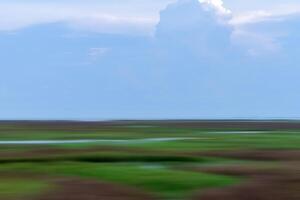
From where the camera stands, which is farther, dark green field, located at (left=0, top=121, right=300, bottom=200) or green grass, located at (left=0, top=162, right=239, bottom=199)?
green grass, located at (left=0, top=162, right=239, bottom=199)

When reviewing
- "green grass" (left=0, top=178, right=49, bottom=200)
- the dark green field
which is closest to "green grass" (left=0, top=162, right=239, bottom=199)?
the dark green field

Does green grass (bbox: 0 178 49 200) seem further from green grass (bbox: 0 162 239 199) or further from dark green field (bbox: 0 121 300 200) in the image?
green grass (bbox: 0 162 239 199)

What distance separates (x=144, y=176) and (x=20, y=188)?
17.9 feet

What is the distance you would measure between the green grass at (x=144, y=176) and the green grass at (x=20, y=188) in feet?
9.60

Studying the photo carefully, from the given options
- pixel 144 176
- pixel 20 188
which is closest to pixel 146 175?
pixel 144 176

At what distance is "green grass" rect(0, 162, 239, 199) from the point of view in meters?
26.8

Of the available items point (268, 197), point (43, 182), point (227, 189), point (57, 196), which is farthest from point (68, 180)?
point (268, 197)

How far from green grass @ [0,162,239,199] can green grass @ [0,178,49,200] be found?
2926 millimetres

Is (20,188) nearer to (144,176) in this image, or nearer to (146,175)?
(144,176)

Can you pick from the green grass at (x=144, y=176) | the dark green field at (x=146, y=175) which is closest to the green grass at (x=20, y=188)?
the dark green field at (x=146, y=175)

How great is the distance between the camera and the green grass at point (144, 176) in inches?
1053

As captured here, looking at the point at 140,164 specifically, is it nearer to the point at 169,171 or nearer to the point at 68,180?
the point at 169,171

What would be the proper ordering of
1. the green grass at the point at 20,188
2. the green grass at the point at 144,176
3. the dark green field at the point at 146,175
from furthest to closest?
1. the green grass at the point at 144,176
2. the dark green field at the point at 146,175
3. the green grass at the point at 20,188

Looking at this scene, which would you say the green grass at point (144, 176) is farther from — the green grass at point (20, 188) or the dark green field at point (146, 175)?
the green grass at point (20, 188)
